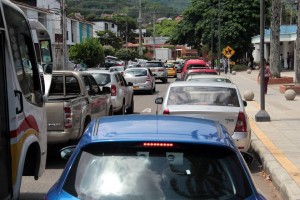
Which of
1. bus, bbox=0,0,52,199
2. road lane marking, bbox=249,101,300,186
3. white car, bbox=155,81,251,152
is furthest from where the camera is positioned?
white car, bbox=155,81,251,152

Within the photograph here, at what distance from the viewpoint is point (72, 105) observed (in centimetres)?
949

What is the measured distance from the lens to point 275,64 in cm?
3381

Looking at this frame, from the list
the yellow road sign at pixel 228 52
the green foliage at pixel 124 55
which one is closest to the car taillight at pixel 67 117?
the yellow road sign at pixel 228 52

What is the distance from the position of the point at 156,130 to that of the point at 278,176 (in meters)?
4.38

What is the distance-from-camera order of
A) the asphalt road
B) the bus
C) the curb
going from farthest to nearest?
the asphalt road < the curb < the bus

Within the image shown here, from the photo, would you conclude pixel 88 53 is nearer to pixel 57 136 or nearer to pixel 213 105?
pixel 57 136

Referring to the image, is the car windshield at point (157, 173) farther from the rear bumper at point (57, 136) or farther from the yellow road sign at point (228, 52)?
the yellow road sign at point (228, 52)

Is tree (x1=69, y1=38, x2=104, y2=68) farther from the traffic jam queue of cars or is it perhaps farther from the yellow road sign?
the traffic jam queue of cars

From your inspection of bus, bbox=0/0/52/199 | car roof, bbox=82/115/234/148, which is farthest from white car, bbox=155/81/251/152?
car roof, bbox=82/115/234/148

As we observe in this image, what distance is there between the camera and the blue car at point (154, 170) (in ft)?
11.3

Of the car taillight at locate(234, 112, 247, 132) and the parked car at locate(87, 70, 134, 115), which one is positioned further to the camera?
the parked car at locate(87, 70, 134, 115)

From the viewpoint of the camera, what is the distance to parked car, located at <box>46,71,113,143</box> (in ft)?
30.5

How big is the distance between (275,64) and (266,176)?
26.2 meters

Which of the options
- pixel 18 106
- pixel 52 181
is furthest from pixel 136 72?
pixel 18 106
